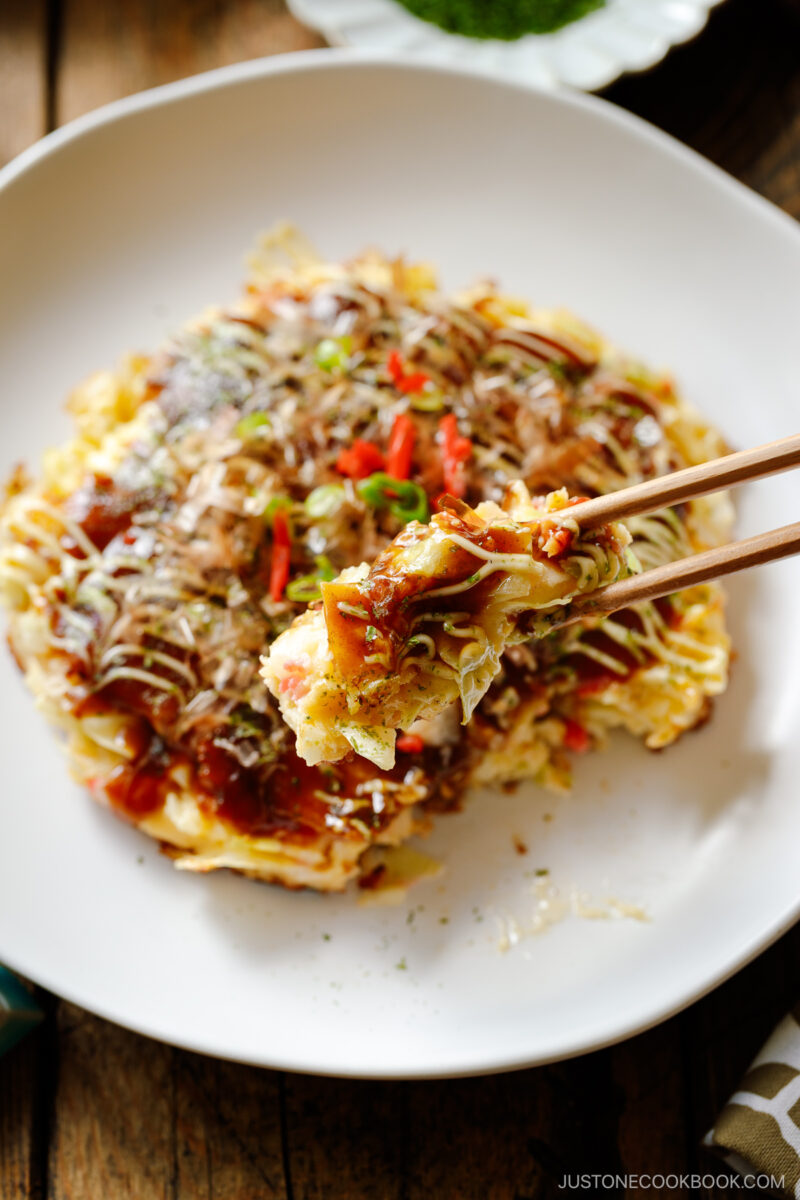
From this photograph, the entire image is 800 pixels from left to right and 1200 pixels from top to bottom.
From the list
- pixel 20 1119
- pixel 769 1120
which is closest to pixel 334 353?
pixel 20 1119

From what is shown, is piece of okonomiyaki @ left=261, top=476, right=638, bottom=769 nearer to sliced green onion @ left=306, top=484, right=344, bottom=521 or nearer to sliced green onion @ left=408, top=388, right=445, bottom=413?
sliced green onion @ left=306, top=484, right=344, bottom=521

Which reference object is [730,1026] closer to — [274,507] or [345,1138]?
[345,1138]

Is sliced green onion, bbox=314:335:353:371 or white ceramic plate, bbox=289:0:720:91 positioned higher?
white ceramic plate, bbox=289:0:720:91

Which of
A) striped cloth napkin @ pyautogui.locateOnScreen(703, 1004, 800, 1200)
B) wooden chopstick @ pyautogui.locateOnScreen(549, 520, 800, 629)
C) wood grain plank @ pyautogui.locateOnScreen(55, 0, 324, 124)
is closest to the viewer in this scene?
wooden chopstick @ pyautogui.locateOnScreen(549, 520, 800, 629)

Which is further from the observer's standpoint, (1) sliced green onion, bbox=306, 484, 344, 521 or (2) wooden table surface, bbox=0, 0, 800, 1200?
(1) sliced green onion, bbox=306, 484, 344, 521

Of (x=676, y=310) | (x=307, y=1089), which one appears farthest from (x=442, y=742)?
(x=676, y=310)

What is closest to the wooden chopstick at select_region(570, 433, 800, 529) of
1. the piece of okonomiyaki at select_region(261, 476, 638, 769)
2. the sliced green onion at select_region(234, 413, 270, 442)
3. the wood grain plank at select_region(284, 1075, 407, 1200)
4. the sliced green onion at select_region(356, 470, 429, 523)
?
the piece of okonomiyaki at select_region(261, 476, 638, 769)
